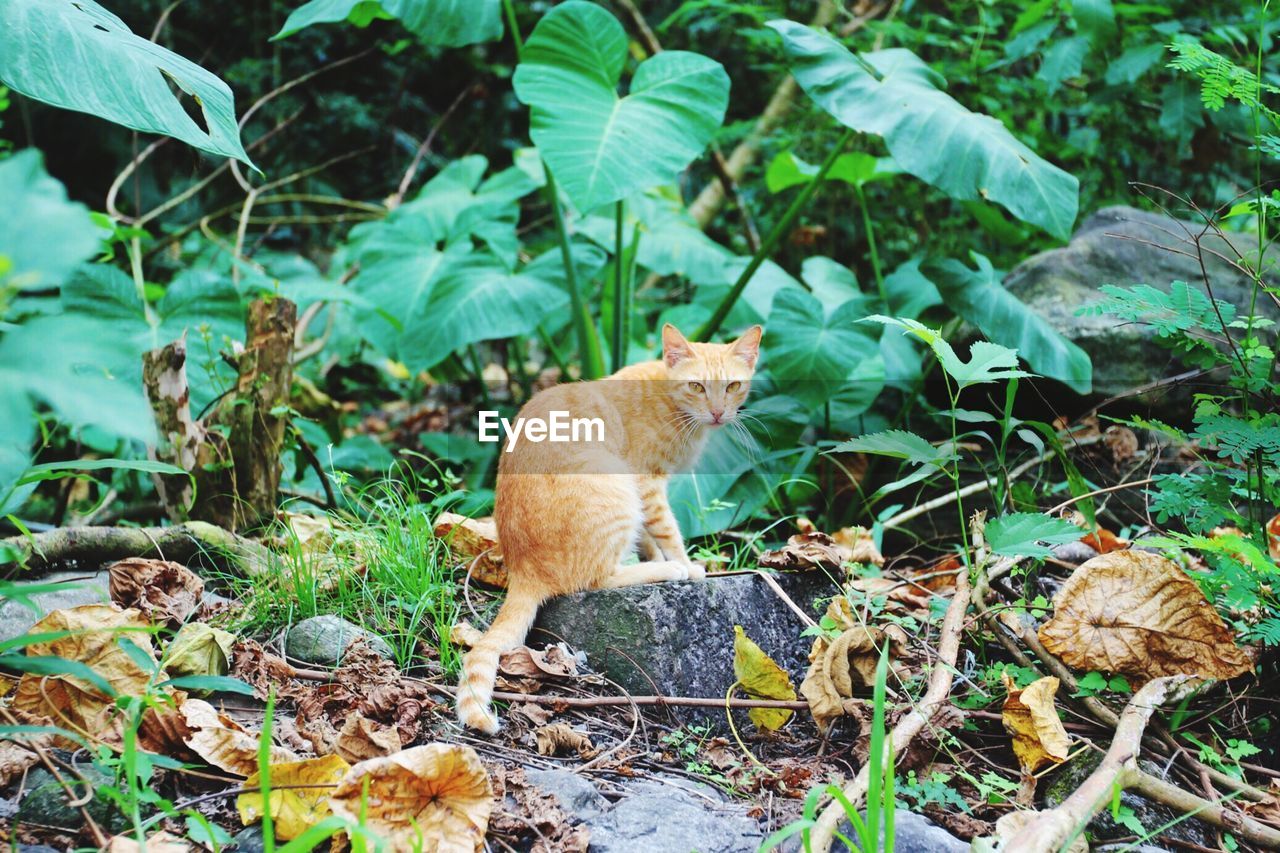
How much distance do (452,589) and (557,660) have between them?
14.1 inches

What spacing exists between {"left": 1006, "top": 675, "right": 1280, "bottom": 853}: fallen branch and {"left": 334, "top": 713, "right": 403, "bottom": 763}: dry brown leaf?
3.36ft

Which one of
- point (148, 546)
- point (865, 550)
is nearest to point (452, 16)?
point (148, 546)

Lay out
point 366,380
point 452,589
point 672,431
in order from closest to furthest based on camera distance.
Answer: point 452,589
point 672,431
point 366,380

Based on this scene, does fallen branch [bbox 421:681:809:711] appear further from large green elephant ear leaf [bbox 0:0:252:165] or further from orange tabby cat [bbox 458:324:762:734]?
large green elephant ear leaf [bbox 0:0:252:165]

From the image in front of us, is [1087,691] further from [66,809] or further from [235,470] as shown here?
[235,470]

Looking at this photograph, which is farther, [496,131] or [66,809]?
[496,131]

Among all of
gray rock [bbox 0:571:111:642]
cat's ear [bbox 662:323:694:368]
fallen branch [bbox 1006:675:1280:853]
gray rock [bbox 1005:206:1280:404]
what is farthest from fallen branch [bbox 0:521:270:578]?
gray rock [bbox 1005:206:1280:404]

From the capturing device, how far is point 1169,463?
3.34 meters

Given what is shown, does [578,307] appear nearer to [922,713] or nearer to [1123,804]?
[922,713]

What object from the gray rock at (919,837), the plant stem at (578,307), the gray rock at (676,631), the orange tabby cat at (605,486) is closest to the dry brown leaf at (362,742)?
the orange tabby cat at (605,486)

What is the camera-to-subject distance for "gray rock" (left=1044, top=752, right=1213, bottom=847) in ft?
5.64

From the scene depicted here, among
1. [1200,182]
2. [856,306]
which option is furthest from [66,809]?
[1200,182]

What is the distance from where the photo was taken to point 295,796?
1.53m

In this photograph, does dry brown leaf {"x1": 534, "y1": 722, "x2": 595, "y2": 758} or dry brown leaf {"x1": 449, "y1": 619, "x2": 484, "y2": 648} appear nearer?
dry brown leaf {"x1": 534, "y1": 722, "x2": 595, "y2": 758}
